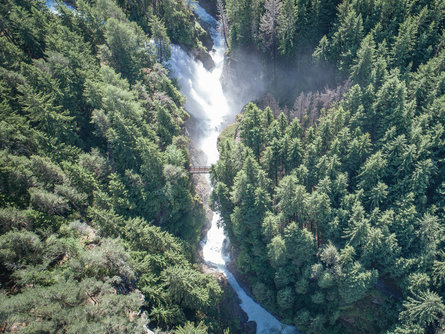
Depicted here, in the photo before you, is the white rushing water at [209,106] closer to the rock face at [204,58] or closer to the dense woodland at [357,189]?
the rock face at [204,58]

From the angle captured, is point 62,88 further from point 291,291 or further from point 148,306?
point 291,291

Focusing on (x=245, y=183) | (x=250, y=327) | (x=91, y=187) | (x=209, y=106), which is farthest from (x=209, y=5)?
(x=250, y=327)

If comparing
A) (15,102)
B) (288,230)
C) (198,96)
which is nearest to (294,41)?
(198,96)

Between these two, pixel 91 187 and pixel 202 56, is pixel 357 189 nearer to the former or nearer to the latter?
pixel 91 187

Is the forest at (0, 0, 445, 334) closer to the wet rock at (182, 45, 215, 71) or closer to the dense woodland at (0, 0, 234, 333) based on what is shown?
the dense woodland at (0, 0, 234, 333)

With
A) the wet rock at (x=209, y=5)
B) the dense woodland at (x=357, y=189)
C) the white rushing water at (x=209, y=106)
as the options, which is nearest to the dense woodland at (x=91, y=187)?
the white rushing water at (x=209, y=106)

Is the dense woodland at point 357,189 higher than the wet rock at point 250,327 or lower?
higher
